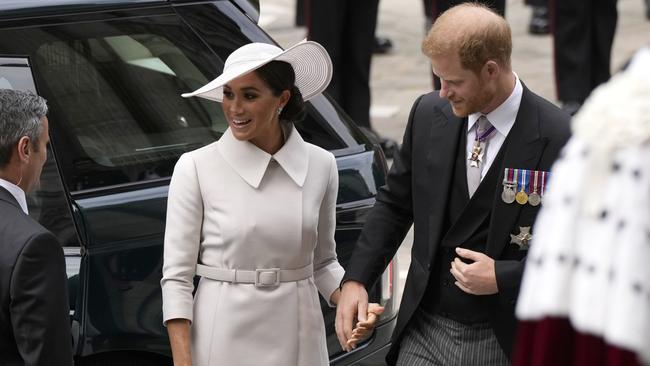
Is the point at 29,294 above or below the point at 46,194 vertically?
above

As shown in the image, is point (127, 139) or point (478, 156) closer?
point (478, 156)

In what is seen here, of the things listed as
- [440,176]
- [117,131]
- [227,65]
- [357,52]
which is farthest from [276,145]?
[357,52]

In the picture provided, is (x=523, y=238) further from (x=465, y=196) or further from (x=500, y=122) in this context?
(x=500, y=122)

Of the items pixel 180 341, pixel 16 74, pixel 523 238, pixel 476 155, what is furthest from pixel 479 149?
pixel 16 74

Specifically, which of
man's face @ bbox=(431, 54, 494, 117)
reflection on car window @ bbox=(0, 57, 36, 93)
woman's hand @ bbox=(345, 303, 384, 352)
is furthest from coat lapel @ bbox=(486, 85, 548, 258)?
reflection on car window @ bbox=(0, 57, 36, 93)

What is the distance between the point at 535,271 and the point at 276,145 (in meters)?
1.74

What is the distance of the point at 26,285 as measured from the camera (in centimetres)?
299

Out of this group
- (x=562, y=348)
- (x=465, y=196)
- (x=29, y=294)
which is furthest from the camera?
(x=465, y=196)

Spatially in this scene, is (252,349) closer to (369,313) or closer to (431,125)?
(369,313)

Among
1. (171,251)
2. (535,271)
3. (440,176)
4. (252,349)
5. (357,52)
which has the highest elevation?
(535,271)

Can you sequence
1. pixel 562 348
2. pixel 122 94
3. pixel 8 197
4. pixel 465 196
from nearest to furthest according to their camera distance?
1. pixel 562 348
2. pixel 8 197
3. pixel 465 196
4. pixel 122 94

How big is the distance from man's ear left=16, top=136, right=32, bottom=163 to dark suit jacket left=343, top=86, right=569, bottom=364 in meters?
0.90

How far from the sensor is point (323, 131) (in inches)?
178

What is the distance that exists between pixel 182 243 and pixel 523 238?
853 mm
